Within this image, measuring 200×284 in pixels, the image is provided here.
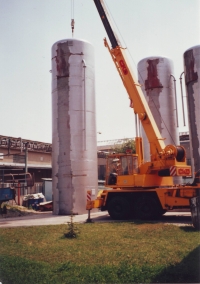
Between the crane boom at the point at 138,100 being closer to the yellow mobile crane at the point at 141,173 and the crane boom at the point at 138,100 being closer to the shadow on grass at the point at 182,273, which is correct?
the yellow mobile crane at the point at 141,173

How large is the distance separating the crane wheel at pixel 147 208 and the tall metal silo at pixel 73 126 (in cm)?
619

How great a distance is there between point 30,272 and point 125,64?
13262 mm

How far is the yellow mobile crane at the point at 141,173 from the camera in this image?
15914 millimetres

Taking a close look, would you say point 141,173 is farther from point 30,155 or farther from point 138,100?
point 30,155

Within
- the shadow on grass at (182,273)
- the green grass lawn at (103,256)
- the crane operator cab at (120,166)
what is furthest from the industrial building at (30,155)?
the shadow on grass at (182,273)

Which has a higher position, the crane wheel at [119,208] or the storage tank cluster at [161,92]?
the storage tank cluster at [161,92]

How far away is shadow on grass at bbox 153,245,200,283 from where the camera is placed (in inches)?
253

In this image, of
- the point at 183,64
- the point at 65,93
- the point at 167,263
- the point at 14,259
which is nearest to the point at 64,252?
the point at 14,259

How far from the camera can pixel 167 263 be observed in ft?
24.5

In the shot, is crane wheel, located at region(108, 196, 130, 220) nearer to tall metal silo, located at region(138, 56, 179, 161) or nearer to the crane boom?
the crane boom

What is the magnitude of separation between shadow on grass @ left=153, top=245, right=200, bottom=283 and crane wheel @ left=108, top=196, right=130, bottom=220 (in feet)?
30.6

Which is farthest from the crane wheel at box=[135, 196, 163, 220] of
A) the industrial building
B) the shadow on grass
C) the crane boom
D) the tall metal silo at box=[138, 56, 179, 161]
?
the industrial building

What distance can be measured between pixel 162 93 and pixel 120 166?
1252 centimetres

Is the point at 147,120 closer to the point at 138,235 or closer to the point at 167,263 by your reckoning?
the point at 138,235
